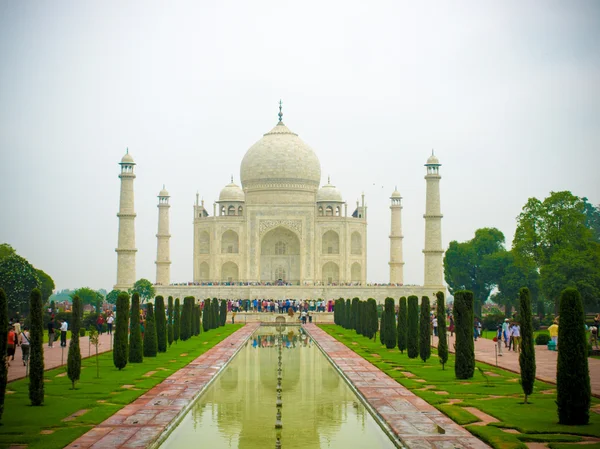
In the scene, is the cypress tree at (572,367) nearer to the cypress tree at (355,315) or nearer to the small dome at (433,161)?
the cypress tree at (355,315)

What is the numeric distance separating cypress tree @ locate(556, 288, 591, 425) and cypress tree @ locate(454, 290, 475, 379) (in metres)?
3.10

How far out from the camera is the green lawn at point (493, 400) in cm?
724

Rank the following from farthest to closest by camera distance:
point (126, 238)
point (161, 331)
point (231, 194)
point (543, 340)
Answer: point (231, 194) → point (126, 238) → point (543, 340) → point (161, 331)

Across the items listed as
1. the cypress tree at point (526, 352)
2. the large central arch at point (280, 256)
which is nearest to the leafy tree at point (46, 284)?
the large central arch at point (280, 256)

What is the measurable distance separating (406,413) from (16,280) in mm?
19974

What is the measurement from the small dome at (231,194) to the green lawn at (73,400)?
1057 inches

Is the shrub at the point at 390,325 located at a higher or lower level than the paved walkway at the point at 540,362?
higher

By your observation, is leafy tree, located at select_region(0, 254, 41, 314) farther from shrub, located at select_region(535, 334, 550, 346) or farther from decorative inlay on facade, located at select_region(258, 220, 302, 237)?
shrub, located at select_region(535, 334, 550, 346)

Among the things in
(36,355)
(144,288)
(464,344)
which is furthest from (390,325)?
(144,288)

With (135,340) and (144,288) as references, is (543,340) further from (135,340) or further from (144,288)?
(144,288)

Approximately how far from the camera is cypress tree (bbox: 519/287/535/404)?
8.91 meters

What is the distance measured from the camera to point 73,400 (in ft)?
30.4

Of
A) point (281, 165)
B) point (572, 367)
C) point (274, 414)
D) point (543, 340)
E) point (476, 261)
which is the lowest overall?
point (274, 414)

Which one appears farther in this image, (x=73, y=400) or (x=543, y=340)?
(x=543, y=340)
